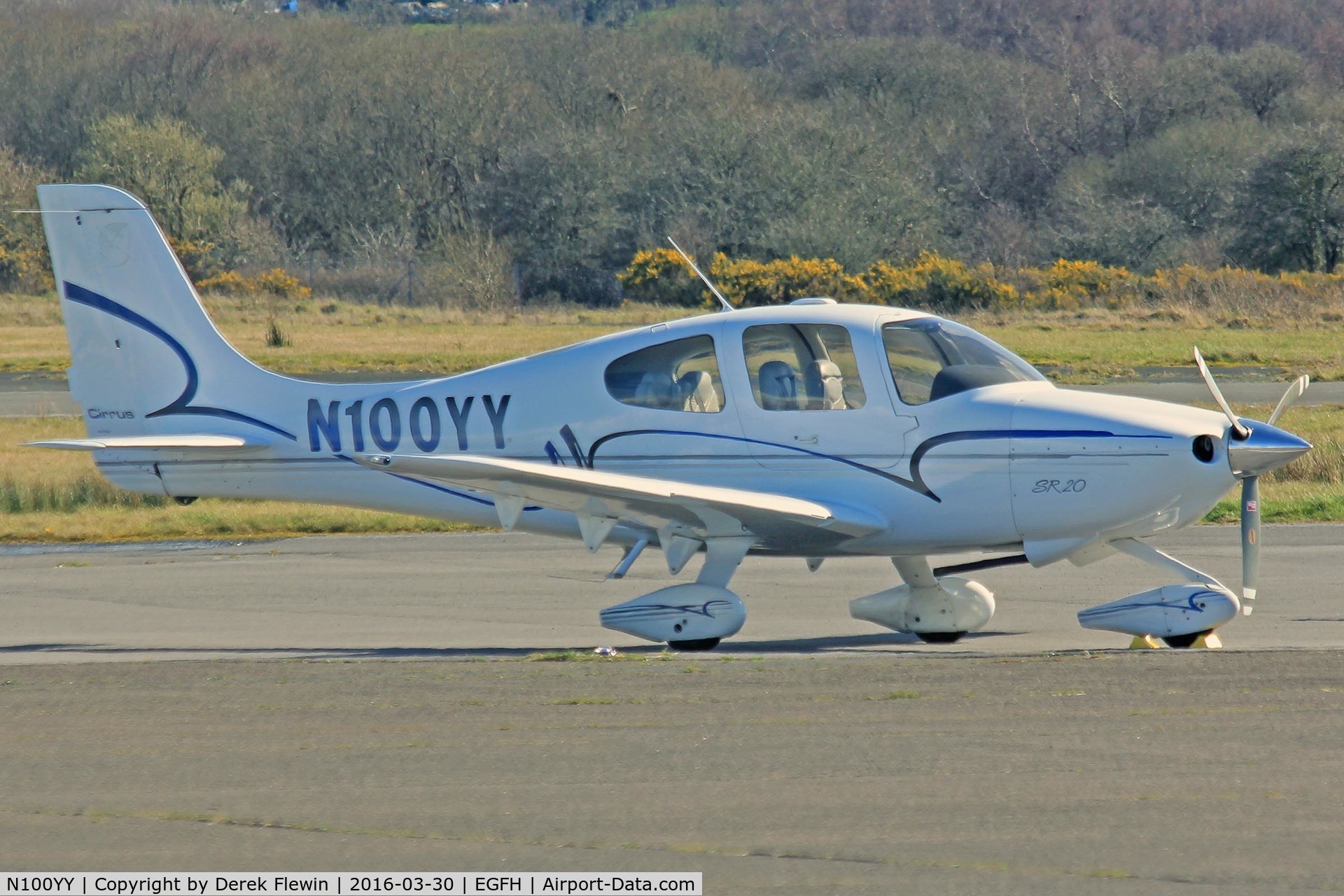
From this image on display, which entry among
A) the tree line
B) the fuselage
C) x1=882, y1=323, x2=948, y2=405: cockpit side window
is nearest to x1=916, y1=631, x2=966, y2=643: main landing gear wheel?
the fuselage

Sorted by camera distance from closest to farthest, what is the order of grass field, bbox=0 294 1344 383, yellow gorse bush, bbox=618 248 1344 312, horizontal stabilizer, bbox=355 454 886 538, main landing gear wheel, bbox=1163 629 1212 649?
horizontal stabilizer, bbox=355 454 886 538
main landing gear wheel, bbox=1163 629 1212 649
grass field, bbox=0 294 1344 383
yellow gorse bush, bbox=618 248 1344 312

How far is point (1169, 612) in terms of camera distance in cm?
830

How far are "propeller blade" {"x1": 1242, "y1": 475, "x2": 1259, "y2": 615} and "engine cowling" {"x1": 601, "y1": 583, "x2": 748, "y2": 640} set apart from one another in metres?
2.95

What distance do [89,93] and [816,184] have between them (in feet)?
164

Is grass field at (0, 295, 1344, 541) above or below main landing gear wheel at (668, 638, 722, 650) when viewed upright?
above

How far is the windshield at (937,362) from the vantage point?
28.6ft

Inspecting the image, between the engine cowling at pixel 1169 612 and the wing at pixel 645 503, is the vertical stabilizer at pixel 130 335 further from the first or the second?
the engine cowling at pixel 1169 612

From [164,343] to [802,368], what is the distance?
471 centimetres

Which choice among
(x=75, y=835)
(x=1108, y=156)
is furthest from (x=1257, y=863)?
(x=1108, y=156)

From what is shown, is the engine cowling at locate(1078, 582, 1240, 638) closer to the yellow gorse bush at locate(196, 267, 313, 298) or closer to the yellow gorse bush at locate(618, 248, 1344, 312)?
the yellow gorse bush at locate(618, 248, 1344, 312)

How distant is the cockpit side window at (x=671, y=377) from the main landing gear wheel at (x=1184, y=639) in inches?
119

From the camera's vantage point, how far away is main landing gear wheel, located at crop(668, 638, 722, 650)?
884 cm

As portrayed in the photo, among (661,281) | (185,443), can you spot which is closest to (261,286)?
(661,281)

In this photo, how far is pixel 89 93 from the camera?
8525 centimetres
